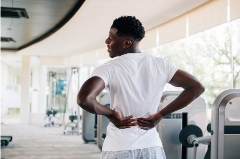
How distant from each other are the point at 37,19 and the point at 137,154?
4.75 m

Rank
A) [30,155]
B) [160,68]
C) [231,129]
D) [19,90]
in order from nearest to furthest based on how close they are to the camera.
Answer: [160,68]
[231,129]
[30,155]
[19,90]

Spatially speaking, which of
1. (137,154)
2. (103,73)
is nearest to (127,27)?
(103,73)

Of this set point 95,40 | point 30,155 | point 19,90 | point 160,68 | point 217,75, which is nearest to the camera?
point 160,68

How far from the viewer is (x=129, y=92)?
35.8 inches

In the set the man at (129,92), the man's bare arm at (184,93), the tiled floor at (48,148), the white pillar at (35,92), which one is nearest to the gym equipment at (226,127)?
the man's bare arm at (184,93)

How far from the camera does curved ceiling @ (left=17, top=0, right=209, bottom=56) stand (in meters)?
3.62

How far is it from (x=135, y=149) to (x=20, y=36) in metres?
6.60

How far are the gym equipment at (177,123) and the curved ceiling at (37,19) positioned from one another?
2.50 meters

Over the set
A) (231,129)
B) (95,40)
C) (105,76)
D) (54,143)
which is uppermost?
(95,40)

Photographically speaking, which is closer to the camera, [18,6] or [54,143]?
[18,6]

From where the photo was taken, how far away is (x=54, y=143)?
204 inches

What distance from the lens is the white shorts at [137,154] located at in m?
0.90

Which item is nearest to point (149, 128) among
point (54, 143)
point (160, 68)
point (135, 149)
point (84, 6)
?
point (135, 149)

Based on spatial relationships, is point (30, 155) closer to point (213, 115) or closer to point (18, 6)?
point (18, 6)
